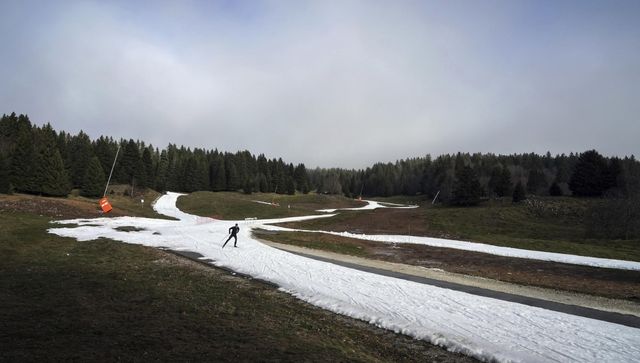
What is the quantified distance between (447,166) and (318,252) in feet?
409

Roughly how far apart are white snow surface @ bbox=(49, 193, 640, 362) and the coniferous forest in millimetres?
47021

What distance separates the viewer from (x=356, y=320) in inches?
532

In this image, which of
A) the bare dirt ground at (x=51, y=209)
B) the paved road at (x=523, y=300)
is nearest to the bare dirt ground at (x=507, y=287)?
the paved road at (x=523, y=300)

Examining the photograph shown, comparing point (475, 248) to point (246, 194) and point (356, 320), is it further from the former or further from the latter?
point (246, 194)

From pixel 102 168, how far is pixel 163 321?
8590cm

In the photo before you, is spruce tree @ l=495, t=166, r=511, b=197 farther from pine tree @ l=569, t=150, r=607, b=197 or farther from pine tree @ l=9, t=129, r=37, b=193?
pine tree @ l=9, t=129, r=37, b=193

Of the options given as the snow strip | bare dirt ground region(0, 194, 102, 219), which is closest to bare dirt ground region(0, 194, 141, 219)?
bare dirt ground region(0, 194, 102, 219)

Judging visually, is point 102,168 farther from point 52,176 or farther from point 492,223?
point 492,223

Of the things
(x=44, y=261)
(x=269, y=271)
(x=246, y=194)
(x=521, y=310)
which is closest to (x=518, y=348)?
(x=521, y=310)

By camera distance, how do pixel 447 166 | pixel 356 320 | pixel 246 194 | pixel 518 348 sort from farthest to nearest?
pixel 447 166 → pixel 246 194 → pixel 356 320 → pixel 518 348

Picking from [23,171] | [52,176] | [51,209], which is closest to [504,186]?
[51,209]

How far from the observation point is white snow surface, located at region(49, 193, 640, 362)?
1084cm

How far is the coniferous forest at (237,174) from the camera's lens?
6569 cm

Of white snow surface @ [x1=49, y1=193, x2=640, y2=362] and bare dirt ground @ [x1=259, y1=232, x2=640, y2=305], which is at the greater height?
white snow surface @ [x1=49, y1=193, x2=640, y2=362]
